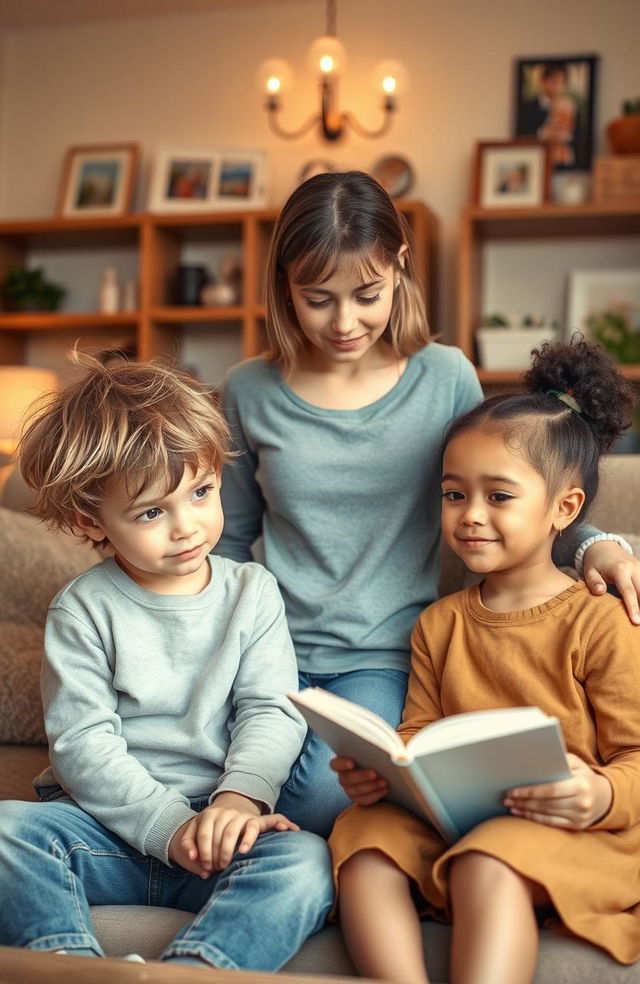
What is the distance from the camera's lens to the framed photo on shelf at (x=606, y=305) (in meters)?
4.01

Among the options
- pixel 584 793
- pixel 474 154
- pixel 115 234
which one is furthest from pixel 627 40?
pixel 584 793

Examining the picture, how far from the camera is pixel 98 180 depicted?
4.60m

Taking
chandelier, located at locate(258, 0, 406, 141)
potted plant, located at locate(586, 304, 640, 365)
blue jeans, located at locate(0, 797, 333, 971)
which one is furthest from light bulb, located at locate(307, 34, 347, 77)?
blue jeans, located at locate(0, 797, 333, 971)

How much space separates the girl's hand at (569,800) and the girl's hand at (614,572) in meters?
0.24

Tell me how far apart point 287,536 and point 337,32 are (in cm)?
331

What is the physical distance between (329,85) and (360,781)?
3.43m

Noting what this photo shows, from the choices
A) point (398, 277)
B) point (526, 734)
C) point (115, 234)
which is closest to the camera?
point (526, 734)

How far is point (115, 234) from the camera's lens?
4508 mm

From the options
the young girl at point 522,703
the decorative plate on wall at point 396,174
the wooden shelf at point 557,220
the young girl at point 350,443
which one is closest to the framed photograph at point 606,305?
the wooden shelf at point 557,220

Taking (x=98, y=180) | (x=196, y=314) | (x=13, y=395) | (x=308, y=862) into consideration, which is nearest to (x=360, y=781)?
(x=308, y=862)

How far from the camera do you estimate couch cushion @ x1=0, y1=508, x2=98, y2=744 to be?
183 cm

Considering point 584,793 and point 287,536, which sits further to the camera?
point 287,536

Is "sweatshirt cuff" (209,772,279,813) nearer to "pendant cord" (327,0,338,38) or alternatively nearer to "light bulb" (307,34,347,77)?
"light bulb" (307,34,347,77)

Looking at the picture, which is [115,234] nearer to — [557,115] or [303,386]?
[557,115]
